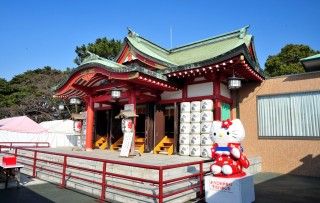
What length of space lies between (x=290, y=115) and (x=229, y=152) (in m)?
6.42

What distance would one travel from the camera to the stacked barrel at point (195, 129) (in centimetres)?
1170

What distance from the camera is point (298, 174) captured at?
11.5 m

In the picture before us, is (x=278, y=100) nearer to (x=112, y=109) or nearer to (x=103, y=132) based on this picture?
(x=112, y=109)

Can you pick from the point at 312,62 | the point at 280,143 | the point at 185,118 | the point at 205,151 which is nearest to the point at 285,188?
the point at 205,151

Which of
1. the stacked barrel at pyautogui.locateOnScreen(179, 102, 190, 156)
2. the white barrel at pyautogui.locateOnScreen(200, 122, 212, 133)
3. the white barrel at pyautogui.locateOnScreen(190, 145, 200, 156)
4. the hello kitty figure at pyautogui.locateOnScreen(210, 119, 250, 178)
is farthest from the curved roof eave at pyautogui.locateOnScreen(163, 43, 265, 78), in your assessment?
the hello kitty figure at pyautogui.locateOnScreen(210, 119, 250, 178)

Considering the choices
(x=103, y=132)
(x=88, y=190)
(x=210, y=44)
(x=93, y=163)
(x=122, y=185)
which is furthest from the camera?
(x=103, y=132)

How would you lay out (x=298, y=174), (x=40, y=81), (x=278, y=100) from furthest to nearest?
1. (x=40, y=81)
2. (x=278, y=100)
3. (x=298, y=174)

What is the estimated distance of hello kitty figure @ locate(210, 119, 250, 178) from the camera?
682 cm

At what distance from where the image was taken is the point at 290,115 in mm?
11969

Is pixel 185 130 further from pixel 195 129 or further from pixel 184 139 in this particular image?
pixel 195 129

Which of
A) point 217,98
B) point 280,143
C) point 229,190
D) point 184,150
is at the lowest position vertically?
point 229,190

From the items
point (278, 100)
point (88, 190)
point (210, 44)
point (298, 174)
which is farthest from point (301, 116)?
point (88, 190)

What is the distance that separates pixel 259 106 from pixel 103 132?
9.64m

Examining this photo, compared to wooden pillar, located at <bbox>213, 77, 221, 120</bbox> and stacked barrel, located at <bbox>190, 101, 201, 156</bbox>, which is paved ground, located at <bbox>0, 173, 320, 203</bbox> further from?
Answer: wooden pillar, located at <bbox>213, 77, 221, 120</bbox>
